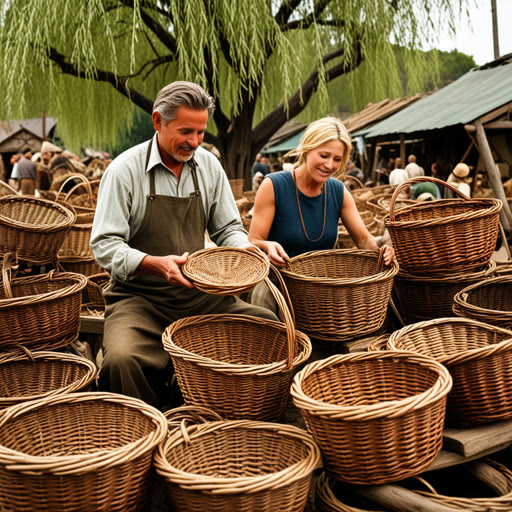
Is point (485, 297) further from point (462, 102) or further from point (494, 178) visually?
point (462, 102)

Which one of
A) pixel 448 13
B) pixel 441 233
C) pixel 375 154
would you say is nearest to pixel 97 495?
pixel 441 233

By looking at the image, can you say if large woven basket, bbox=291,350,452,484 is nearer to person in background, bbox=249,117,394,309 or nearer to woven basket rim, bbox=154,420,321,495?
woven basket rim, bbox=154,420,321,495

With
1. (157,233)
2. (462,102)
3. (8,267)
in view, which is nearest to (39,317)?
(8,267)

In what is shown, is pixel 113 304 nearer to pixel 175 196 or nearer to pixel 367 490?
pixel 175 196

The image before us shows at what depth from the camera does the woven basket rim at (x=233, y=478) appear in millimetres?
1707

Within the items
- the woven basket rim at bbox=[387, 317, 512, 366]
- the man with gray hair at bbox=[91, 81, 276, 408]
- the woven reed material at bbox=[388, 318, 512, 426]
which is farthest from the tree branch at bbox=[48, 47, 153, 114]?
the woven reed material at bbox=[388, 318, 512, 426]

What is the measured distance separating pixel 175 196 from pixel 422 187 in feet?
16.7

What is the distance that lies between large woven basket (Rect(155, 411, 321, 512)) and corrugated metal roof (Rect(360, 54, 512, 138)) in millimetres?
6806

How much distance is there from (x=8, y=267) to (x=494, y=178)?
244 inches

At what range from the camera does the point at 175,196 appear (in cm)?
276

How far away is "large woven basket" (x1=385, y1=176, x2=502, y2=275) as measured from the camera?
116 inches

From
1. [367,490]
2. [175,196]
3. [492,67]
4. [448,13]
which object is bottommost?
[367,490]

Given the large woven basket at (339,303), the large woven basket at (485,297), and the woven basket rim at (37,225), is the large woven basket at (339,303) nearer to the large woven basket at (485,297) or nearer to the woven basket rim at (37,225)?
the large woven basket at (485,297)

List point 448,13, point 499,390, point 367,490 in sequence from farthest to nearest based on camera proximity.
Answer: point 448,13
point 499,390
point 367,490
